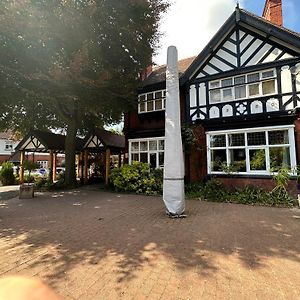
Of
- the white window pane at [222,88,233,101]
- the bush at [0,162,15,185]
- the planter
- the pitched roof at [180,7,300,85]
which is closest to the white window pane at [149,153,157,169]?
the pitched roof at [180,7,300,85]

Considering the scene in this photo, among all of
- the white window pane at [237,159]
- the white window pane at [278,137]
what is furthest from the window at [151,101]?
the white window pane at [278,137]

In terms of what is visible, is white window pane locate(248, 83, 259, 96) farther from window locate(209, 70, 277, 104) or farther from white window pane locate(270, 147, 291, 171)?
white window pane locate(270, 147, 291, 171)

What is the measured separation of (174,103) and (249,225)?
14.2 feet

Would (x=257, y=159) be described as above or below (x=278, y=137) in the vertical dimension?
below

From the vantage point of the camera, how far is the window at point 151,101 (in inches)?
579

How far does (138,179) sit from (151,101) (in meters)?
5.14

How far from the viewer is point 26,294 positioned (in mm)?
1128

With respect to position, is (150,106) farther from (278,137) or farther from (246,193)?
(246,193)

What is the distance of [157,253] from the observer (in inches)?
181

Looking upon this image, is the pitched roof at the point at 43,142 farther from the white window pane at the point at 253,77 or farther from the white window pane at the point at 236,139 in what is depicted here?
the white window pane at the point at 253,77

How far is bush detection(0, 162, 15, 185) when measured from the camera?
781 inches

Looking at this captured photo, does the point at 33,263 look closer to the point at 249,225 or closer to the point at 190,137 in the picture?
the point at 249,225

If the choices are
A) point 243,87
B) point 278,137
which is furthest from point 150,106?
point 278,137

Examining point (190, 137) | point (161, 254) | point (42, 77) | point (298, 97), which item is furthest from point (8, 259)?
point (298, 97)
